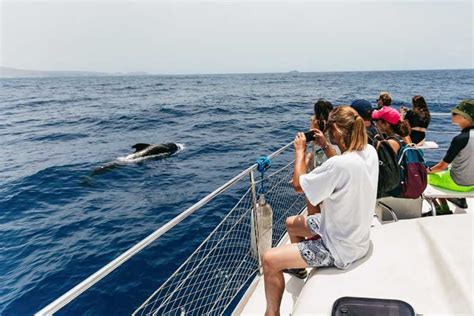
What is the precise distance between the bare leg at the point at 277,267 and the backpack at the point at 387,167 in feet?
4.95

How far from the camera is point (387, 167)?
140 inches

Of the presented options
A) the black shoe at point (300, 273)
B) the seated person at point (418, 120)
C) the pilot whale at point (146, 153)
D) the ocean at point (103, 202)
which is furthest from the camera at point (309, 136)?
the pilot whale at point (146, 153)

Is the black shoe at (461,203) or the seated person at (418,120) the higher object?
the seated person at (418,120)

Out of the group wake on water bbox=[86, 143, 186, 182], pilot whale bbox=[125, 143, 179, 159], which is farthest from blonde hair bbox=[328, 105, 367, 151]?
pilot whale bbox=[125, 143, 179, 159]

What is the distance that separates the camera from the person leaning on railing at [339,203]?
2414 millimetres

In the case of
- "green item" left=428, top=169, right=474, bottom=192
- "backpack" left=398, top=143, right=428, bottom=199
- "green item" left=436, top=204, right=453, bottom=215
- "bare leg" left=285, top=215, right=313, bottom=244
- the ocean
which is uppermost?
"backpack" left=398, top=143, right=428, bottom=199

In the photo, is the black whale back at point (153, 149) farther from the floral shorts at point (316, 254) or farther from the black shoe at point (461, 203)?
the floral shorts at point (316, 254)

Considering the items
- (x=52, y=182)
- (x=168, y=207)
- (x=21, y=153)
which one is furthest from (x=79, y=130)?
(x=168, y=207)

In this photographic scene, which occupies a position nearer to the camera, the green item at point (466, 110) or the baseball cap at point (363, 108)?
the baseball cap at point (363, 108)

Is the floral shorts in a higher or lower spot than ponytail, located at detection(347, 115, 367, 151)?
lower

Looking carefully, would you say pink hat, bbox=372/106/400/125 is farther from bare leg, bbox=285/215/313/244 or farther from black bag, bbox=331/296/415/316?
black bag, bbox=331/296/415/316

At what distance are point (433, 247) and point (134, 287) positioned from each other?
465cm

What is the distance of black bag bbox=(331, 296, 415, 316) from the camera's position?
6.56 ft

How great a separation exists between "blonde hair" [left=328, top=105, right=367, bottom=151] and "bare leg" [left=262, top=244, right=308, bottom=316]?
3.09ft
